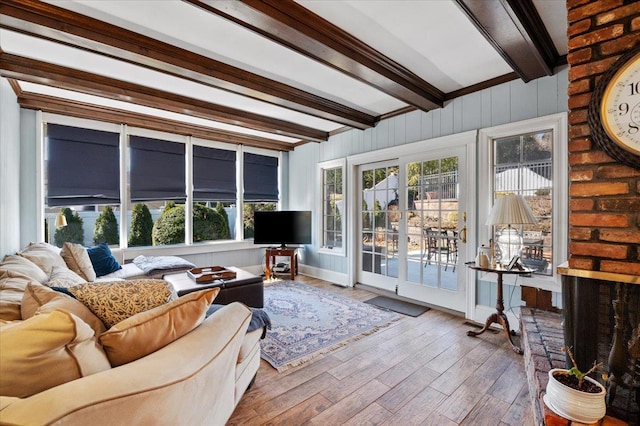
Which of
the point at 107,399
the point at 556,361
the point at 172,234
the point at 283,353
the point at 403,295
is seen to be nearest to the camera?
the point at 107,399

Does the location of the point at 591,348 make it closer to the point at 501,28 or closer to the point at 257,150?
the point at 501,28

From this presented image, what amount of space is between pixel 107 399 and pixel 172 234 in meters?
4.42

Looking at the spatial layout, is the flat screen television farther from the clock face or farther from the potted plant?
the clock face

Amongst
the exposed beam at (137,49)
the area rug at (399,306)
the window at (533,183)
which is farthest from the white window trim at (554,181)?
the exposed beam at (137,49)

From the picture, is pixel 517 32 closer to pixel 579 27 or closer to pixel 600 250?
pixel 579 27

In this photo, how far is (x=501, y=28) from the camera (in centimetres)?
209

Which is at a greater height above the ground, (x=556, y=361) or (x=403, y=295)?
(x=556, y=361)

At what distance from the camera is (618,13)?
4.61ft

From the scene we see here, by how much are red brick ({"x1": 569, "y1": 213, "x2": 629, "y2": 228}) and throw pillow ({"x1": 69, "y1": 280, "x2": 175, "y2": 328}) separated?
7.00 ft

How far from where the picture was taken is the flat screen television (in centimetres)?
539

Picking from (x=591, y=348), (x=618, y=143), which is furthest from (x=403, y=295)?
(x=618, y=143)

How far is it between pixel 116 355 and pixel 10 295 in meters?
0.69

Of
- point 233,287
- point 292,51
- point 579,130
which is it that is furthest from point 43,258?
point 579,130

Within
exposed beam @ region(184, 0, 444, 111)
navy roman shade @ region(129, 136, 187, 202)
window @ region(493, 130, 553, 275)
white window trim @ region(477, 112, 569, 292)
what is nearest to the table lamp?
window @ region(493, 130, 553, 275)
